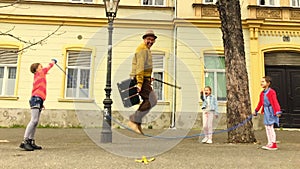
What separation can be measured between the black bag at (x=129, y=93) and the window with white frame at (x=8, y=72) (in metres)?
11.0

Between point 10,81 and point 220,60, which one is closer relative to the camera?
point 220,60

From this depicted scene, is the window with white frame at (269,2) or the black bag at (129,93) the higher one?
the window with white frame at (269,2)

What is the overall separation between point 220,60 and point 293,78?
4.51 metres

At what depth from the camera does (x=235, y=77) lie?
7008 millimetres

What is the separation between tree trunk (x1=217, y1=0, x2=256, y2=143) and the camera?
6.81 meters

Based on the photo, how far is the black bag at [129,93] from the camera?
3.24 meters

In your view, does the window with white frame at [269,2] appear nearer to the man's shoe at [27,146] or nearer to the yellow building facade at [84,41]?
the yellow building facade at [84,41]

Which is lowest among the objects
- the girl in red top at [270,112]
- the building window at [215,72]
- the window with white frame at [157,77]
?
the girl in red top at [270,112]

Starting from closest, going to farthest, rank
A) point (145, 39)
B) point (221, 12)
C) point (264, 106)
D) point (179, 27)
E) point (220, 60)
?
point (145, 39), point (264, 106), point (221, 12), point (220, 60), point (179, 27)

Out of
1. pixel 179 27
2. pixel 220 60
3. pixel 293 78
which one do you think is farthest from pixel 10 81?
pixel 293 78

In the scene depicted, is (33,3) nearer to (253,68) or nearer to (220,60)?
(220,60)

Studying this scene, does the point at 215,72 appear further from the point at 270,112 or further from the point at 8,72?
the point at 8,72

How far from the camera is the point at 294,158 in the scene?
15.8 ft

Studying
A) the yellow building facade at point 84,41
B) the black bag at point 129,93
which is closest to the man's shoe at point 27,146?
the black bag at point 129,93
